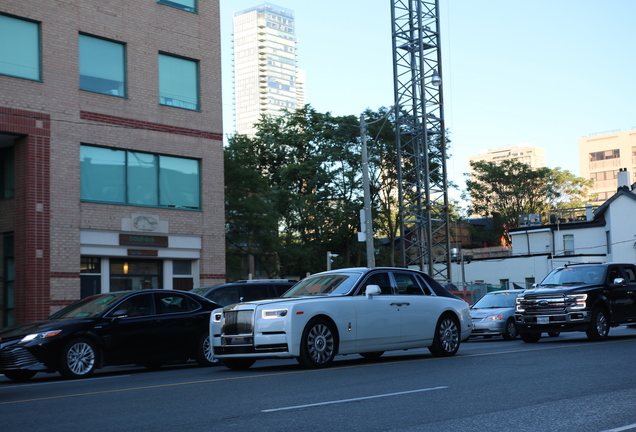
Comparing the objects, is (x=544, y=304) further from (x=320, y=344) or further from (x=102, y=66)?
(x=102, y=66)

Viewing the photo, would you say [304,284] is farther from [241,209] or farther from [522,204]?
[522,204]

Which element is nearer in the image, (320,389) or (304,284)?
(320,389)

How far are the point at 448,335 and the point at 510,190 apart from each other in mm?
63709

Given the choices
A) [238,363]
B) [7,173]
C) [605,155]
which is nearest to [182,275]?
[7,173]

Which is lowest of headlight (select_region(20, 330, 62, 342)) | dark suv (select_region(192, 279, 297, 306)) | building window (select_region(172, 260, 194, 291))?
headlight (select_region(20, 330, 62, 342))

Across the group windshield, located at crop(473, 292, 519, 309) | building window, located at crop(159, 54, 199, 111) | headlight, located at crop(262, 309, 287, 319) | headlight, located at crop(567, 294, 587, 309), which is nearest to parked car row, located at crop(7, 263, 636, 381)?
headlight, located at crop(262, 309, 287, 319)

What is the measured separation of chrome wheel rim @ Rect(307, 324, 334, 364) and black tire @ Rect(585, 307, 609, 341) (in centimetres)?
771

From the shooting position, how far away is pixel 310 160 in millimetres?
55938

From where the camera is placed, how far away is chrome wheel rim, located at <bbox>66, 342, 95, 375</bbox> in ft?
45.9

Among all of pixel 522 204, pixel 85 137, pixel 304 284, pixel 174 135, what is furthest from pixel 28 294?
pixel 522 204

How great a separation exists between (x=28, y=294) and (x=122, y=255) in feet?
11.3

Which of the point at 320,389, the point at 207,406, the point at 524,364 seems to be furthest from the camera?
the point at 524,364

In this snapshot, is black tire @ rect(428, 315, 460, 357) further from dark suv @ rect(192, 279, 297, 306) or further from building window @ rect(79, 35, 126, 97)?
building window @ rect(79, 35, 126, 97)

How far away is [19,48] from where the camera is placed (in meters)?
24.5
